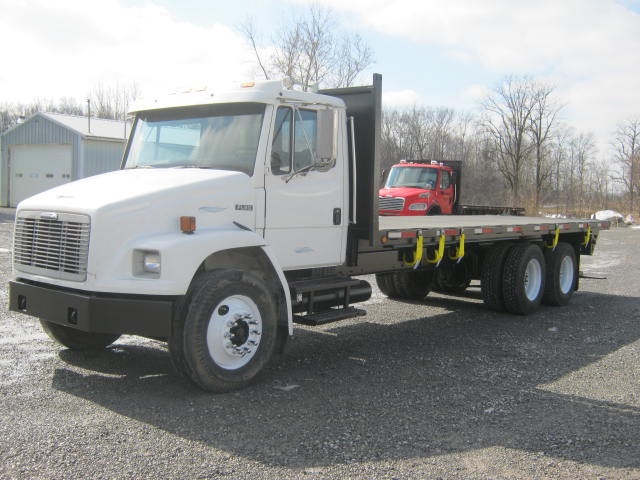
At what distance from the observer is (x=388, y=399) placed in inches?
210

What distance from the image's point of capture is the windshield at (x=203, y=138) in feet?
18.9

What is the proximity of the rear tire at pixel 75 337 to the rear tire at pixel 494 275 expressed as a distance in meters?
5.53

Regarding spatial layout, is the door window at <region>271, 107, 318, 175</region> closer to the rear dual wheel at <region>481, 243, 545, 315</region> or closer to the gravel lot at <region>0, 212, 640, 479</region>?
the gravel lot at <region>0, 212, 640, 479</region>

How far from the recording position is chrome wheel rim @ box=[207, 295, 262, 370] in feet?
17.1

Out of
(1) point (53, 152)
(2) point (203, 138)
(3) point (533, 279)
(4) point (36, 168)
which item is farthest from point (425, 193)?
(4) point (36, 168)

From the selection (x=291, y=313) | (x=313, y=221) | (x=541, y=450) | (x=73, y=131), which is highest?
(x=73, y=131)

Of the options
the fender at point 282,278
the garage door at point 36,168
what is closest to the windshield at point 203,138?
the fender at point 282,278

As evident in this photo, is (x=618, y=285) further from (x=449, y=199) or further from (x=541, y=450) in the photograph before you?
(x=541, y=450)

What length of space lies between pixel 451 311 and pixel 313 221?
14.1 ft

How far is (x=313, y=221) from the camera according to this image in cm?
627

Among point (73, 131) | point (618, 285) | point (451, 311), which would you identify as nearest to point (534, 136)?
point (73, 131)

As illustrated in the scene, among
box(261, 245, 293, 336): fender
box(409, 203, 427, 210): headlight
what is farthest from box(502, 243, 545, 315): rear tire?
box(409, 203, 427, 210): headlight

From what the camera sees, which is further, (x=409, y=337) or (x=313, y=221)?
(x=409, y=337)

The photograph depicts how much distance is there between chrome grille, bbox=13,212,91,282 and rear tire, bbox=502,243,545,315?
20.9 ft
